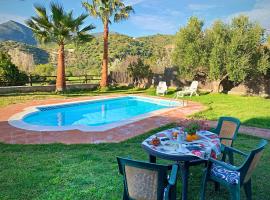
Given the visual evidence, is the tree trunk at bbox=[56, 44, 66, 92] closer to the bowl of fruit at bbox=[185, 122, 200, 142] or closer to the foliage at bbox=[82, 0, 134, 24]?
the foliage at bbox=[82, 0, 134, 24]

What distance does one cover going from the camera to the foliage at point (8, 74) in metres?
15.5

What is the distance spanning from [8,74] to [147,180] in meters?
15.6

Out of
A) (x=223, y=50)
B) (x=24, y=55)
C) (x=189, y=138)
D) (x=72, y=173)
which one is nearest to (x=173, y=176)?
(x=189, y=138)

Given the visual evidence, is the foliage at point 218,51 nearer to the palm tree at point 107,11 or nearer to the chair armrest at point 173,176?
the palm tree at point 107,11

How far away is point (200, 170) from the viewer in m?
4.60

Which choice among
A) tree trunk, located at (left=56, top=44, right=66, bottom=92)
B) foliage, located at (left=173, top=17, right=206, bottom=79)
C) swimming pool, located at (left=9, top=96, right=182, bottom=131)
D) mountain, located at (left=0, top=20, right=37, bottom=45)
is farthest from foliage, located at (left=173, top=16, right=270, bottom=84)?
mountain, located at (left=0, top=20, right=37, bottom=45)

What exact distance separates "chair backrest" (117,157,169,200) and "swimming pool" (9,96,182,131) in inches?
194

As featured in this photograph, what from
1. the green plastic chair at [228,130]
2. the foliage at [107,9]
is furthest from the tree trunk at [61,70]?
the green plastic chair at [228,130]

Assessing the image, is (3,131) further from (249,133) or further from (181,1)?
(181,1)

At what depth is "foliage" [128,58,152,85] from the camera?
18.3 metres

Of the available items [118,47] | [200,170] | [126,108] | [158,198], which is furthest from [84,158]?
[118,47]

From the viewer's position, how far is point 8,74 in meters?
15.6

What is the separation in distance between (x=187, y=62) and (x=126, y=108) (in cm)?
494

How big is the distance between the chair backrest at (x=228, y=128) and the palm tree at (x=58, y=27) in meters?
12.5
